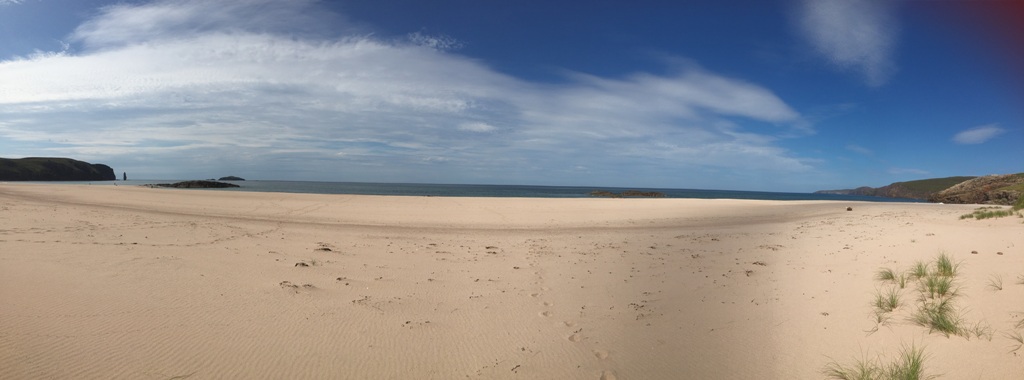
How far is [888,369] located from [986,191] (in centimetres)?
5277

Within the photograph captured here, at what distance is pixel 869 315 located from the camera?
4598 millimetres

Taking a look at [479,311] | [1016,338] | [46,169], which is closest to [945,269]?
[1016,338]

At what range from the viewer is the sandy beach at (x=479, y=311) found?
383cm

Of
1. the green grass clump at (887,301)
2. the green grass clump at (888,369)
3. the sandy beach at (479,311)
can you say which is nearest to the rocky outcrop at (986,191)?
the sandy beach at (479,311)

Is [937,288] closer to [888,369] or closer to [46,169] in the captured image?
[888,369]

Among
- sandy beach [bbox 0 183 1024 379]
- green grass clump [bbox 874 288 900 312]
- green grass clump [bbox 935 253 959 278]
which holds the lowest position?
sandy beach [bbox 0 183 1024 379]

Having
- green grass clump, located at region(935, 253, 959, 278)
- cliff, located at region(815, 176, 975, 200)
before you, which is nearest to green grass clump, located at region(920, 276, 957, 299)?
green grass clump, located at region(935, 253, 959, 278)

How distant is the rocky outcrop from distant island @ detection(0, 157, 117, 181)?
14976 centimetres

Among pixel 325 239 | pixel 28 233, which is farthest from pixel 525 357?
pixel 28 233

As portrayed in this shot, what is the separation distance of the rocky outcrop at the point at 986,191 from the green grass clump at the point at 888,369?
43058 millimetres

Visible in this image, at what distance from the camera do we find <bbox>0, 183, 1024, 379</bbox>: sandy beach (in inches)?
151

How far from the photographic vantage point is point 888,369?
340 cm

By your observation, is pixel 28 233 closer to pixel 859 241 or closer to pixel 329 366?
pixel 329 366

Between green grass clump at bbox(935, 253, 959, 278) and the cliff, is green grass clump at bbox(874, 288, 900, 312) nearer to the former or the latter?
green grass clump at bbox(935, 253, 959, 278)
